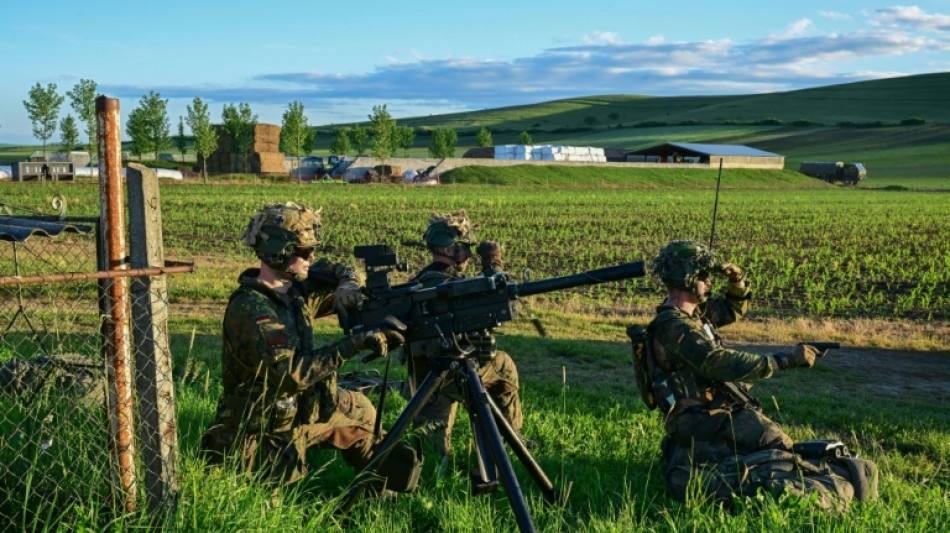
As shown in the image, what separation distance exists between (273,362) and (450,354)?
1021mm

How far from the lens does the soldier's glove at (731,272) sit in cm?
691

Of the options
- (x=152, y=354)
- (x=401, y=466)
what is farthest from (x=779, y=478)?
(x=152, y=354)

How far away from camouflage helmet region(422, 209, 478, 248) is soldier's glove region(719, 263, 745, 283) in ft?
8.14

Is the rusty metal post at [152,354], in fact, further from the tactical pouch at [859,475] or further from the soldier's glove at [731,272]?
the tactical pouch at [859,475]

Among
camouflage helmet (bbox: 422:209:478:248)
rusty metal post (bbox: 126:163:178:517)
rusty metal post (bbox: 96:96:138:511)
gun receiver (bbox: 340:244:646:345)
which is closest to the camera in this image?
rusty metal post (bbox: 96:96:138:511)

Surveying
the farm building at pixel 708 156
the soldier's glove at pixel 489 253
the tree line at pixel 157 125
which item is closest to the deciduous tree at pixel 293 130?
the tree line at pixel 157 125

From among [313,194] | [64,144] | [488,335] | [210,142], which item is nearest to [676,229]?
[313,194]

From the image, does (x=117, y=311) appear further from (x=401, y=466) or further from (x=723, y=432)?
(x=723, y=432)

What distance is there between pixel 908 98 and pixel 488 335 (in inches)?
6871

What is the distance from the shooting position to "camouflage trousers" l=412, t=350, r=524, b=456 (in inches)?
296

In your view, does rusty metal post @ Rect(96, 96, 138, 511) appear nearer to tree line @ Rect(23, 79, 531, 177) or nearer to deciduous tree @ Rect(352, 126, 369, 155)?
tree line @ Rect(23, 79, 531, 177)

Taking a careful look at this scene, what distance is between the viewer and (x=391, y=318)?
5.38 meters

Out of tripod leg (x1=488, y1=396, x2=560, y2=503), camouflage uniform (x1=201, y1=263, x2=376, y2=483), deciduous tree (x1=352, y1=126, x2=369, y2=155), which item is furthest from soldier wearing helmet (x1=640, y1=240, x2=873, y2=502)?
deciduous tree (x1=352, y1=126, x2=369, y2=155)

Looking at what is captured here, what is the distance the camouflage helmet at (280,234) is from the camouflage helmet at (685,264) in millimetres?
2487
